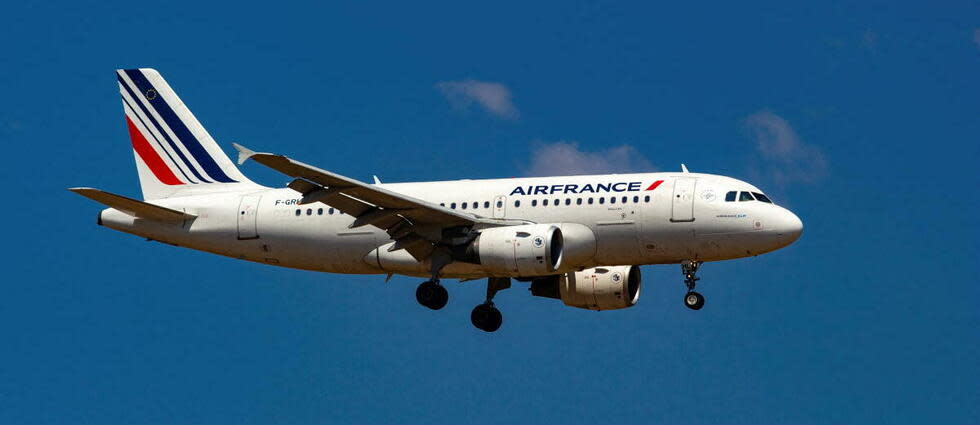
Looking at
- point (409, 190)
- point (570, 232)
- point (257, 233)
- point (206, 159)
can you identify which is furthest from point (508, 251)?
point (206, 159)

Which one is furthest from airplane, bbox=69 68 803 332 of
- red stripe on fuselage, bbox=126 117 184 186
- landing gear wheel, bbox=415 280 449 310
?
red stripe on fuselage, bbox=126 117 184 186

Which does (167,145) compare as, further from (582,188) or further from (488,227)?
(582,188)

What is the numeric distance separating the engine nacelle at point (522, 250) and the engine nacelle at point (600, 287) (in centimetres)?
514

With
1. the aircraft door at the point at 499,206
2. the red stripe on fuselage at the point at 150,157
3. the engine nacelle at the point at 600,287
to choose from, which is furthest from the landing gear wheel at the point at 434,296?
the red stripe on fuselage at the point at 150,157

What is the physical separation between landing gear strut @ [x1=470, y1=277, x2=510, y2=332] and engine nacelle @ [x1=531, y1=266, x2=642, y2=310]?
200 centimetres

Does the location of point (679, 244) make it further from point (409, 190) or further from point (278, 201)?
point (278, 201)

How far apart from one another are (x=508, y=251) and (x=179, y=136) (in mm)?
14691

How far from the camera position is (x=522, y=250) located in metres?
49.8

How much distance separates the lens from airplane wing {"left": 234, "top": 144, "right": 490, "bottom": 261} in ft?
157

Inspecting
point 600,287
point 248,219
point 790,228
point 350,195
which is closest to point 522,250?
point 350,195

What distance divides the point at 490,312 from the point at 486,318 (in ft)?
0.74

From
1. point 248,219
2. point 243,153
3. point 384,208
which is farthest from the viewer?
point 248,219

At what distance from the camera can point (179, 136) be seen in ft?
194

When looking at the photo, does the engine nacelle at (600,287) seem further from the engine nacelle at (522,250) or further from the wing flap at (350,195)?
the wing flap at (350,195)
